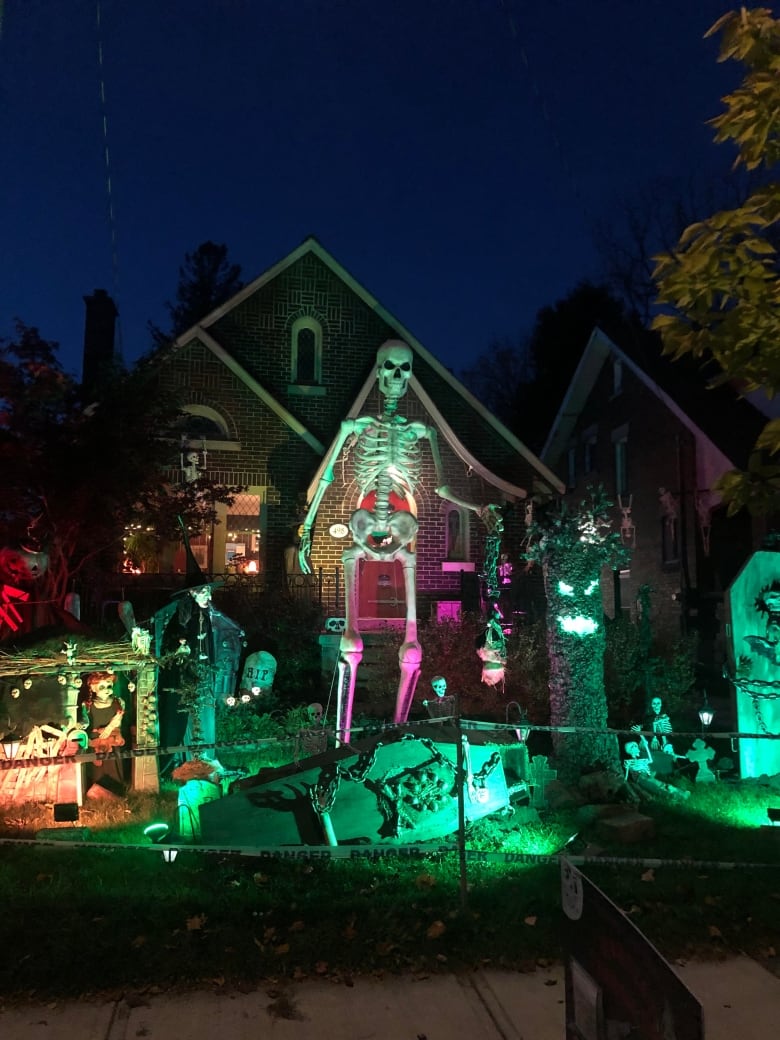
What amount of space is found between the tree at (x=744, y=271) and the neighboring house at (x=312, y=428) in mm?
10678

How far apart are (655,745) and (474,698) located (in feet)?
8.00

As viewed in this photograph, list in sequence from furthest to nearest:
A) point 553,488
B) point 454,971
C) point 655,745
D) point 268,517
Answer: point 553,488 → point 268,517 → point 655,745 → point 454,971

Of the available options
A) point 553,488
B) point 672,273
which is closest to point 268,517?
point 553,488

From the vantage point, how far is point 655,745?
30.4 feet

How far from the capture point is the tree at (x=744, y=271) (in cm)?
375

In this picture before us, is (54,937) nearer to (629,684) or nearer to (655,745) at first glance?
(655,745)

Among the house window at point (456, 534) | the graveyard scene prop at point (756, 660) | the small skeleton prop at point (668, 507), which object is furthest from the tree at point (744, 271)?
the small skeleton prop at point (668, 507)

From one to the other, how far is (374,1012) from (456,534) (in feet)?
42.7

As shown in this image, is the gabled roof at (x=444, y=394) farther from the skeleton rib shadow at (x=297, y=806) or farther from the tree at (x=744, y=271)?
the tree at (x=744, y=271)

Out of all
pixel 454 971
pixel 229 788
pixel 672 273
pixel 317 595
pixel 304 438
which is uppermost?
pixel 304 438

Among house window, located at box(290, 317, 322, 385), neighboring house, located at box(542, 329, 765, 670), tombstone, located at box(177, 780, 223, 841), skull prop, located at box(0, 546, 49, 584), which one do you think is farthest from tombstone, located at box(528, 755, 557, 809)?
house window, located at box(290, 317, 322, 385)

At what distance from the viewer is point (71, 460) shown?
11.9 m

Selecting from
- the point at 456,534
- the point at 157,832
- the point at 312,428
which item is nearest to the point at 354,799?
the point at 157,832

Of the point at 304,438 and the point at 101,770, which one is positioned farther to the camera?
the point at 304,438
